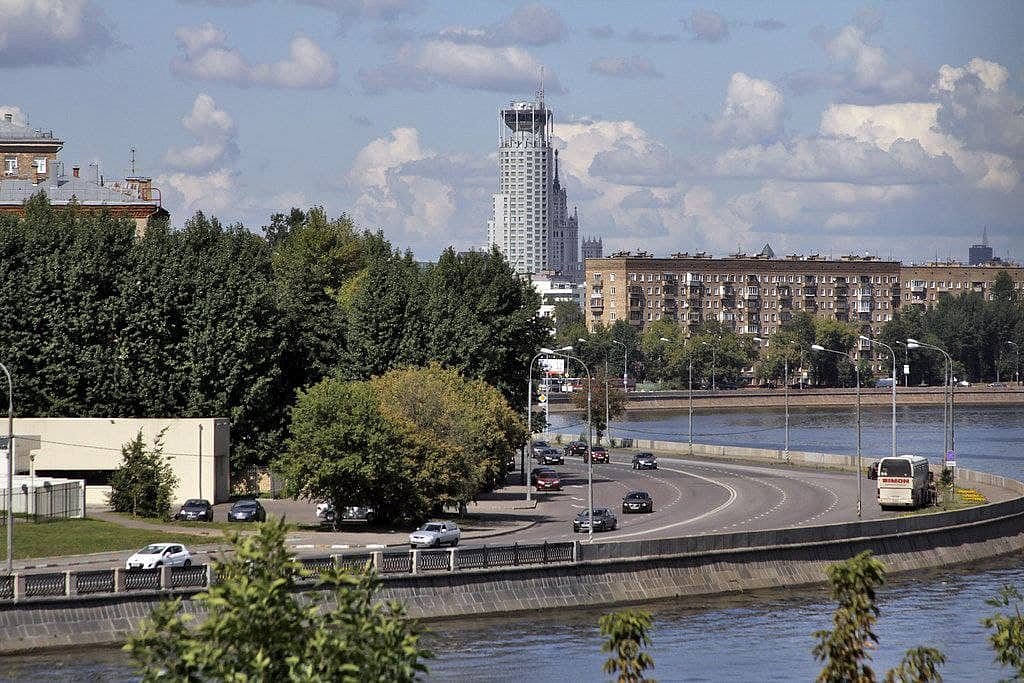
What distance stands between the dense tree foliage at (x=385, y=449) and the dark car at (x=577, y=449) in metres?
50.1

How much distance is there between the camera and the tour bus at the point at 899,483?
80.4 meters

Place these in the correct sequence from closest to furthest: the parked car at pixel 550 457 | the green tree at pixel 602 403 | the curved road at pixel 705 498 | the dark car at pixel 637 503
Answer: the curved road at pixel 705 498, the dark car at pixel 637 503, the parked car at pixel 550 457, the green tree at pixel 602 403

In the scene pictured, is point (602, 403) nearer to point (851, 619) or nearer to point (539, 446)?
point (539, 446)

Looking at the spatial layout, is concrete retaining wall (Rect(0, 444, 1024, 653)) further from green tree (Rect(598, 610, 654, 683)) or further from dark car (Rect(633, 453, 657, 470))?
dark car (Rect(633, 453, 657, 470))

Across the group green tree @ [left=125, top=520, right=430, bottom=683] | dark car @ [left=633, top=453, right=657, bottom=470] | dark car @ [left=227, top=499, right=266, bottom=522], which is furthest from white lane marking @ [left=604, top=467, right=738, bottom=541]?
green tree @ [left=125, top=520, right=430, bottom=683]

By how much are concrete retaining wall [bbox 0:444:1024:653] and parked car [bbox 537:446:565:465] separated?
4822 centimetres

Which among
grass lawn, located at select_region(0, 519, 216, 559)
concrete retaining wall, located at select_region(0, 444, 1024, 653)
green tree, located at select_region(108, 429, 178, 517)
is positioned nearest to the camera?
concrete retaining wall, located at select_region(0, 444, 1024, 653)

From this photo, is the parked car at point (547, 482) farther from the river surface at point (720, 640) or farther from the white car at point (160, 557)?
the white car at point (160, 557)

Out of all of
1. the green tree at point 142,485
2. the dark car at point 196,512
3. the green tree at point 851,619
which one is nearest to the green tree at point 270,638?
the green tree at point 851,619

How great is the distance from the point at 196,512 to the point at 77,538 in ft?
30.2

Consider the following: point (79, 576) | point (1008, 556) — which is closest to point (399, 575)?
point (79, 576)

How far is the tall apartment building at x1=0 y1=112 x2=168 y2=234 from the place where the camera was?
421 feet

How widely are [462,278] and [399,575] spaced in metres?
51.8

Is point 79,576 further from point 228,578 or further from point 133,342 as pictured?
point 133,342
